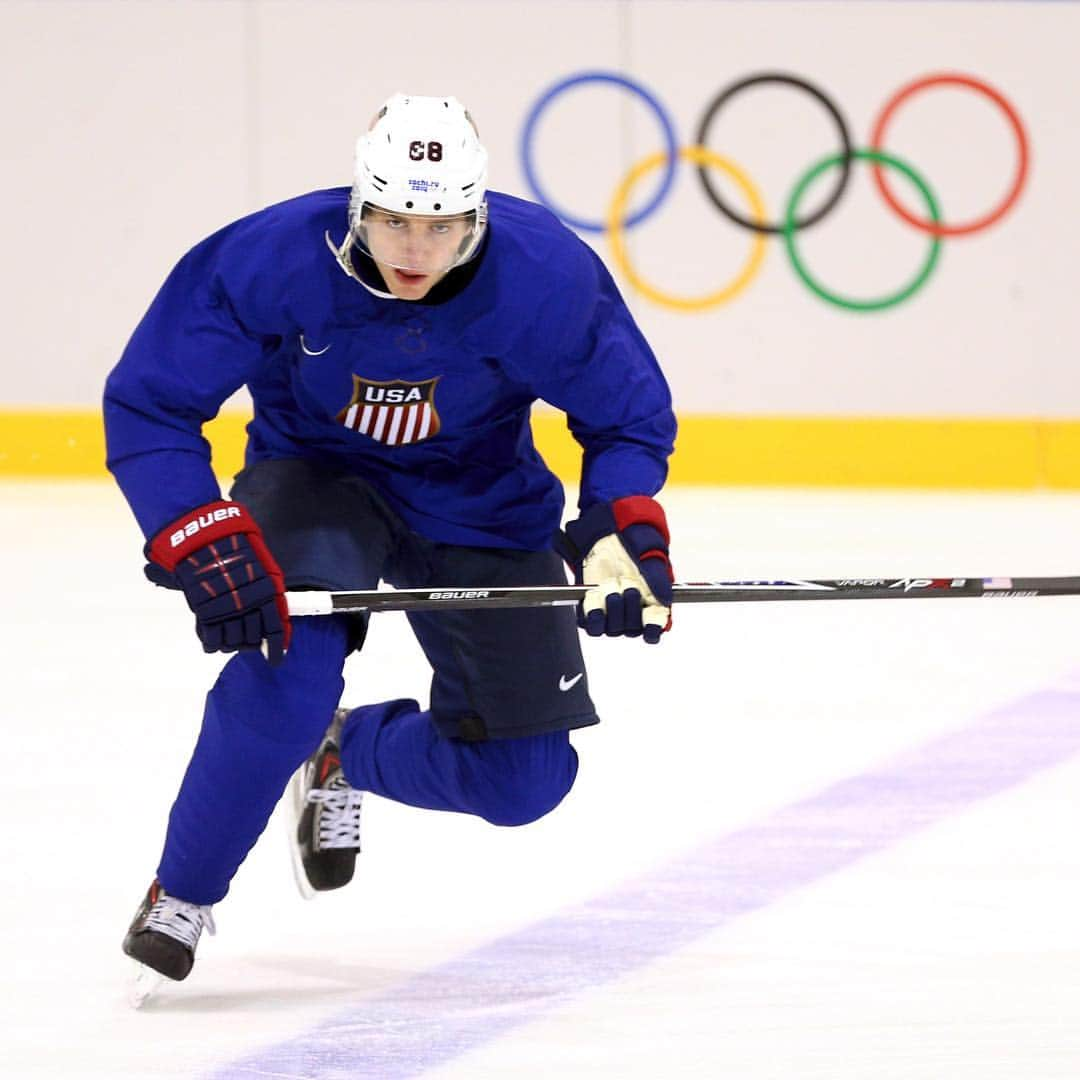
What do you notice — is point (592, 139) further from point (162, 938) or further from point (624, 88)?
point (162, 938)

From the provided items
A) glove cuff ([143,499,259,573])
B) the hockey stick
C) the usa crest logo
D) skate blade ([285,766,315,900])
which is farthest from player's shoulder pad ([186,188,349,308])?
skate blade ([285,766,315,900])

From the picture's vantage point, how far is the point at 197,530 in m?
2.44

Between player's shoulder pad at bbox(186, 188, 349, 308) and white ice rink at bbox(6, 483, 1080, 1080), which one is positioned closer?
white ice rink at bbox(6, 483, 1080, 1080)

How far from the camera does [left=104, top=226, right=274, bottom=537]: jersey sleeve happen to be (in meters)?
2.51

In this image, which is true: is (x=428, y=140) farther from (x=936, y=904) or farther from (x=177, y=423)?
(x=936, y=904)

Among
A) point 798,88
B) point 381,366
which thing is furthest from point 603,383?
point 798,88

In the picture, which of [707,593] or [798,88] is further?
[798,88]

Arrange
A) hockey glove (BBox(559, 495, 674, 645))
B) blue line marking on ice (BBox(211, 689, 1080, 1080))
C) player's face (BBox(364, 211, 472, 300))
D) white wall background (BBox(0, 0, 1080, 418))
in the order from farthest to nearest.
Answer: white wall background (BBox(0, 0, 1080, 418)) < hockey glove (BBox(559, 495, 674, 645)) < player's face (BBox(364, 211, 472, 300)) < blue line marking on ice (BBox(211, 689, 1080, 1080))

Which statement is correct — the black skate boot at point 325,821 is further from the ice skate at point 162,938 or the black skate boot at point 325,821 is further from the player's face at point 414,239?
the player's face at point 414,239

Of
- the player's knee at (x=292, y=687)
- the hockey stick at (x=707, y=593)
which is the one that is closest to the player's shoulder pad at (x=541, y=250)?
the hockey stick at (x=707, y=593)

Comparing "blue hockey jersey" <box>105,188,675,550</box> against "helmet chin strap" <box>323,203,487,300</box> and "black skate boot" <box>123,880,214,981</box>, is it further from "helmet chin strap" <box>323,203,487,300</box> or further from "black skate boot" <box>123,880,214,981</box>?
"black skate boot" <box>123,880,214,981</box>

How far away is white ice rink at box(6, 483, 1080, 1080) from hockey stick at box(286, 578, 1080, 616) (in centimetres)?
43

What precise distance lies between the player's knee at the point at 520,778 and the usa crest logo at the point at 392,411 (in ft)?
1.46

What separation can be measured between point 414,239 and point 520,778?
783 millimetres
